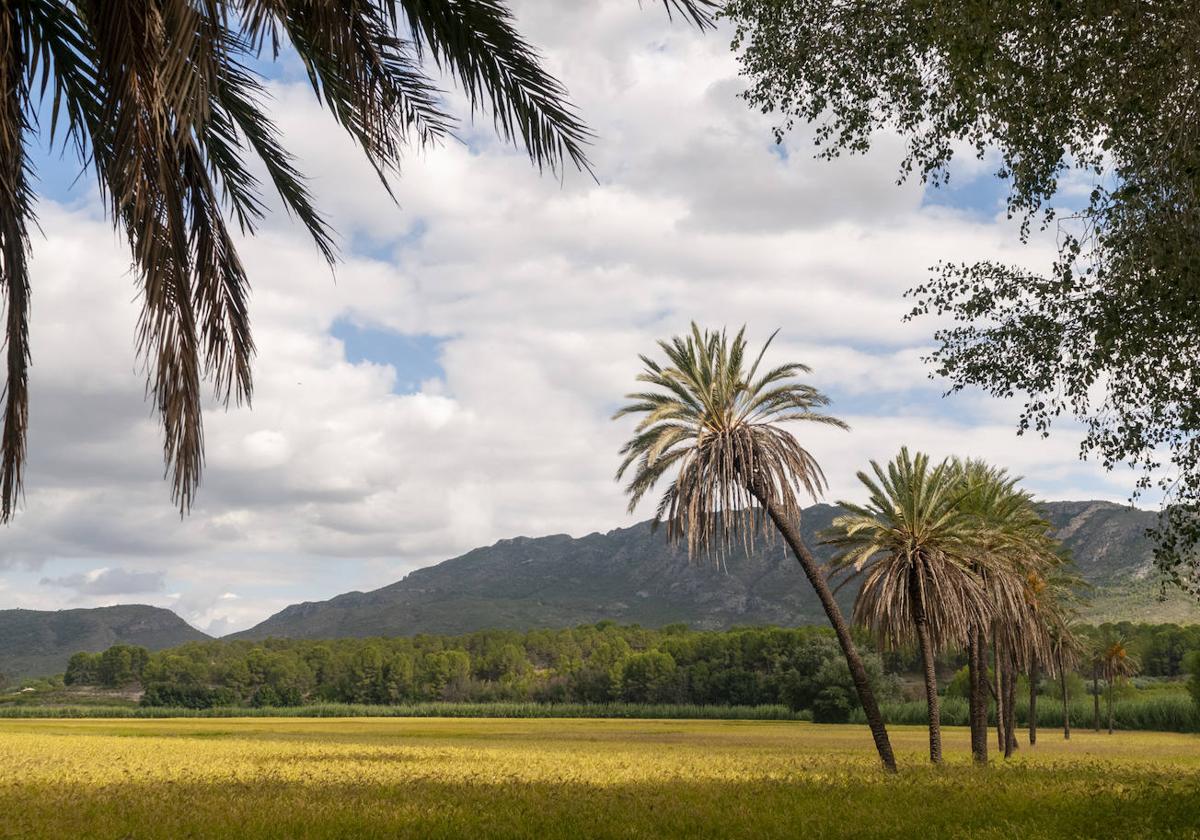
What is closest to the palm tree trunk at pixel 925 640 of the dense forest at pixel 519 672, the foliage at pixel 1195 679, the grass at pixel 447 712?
the foliage at pixel 1195 679

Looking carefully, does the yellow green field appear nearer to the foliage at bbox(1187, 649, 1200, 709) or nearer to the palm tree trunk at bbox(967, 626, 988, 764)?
the palm tree trunk at bbox(967, 626, 988, 764)

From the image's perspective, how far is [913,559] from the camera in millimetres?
36719

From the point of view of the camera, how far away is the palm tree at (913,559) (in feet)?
119

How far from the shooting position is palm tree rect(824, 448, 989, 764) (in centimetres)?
3634

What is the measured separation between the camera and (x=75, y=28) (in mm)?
8852

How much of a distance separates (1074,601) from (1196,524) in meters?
47.1

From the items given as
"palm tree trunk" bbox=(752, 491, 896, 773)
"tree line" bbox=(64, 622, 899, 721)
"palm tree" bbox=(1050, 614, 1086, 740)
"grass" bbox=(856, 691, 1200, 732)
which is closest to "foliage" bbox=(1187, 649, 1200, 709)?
"grass" bbox=(856, 691, 1200, 732)

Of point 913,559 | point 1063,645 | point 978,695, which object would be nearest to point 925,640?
point 913,559

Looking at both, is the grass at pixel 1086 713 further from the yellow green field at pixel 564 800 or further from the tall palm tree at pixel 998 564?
the yellow green field at pixel 564 800

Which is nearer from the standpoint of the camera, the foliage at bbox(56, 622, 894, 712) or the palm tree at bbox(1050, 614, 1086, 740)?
the palm tree at bbox(1050, 614, 1086, 740)

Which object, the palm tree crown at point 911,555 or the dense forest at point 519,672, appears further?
the dense forest at point 519,672

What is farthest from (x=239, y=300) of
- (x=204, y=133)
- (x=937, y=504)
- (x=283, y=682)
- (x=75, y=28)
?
(x=283, y=682)

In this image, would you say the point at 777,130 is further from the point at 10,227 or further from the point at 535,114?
the point at 10,227

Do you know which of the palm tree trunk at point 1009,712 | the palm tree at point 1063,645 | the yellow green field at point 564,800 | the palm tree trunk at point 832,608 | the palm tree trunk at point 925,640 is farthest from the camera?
the palm tree at point 1063,645
